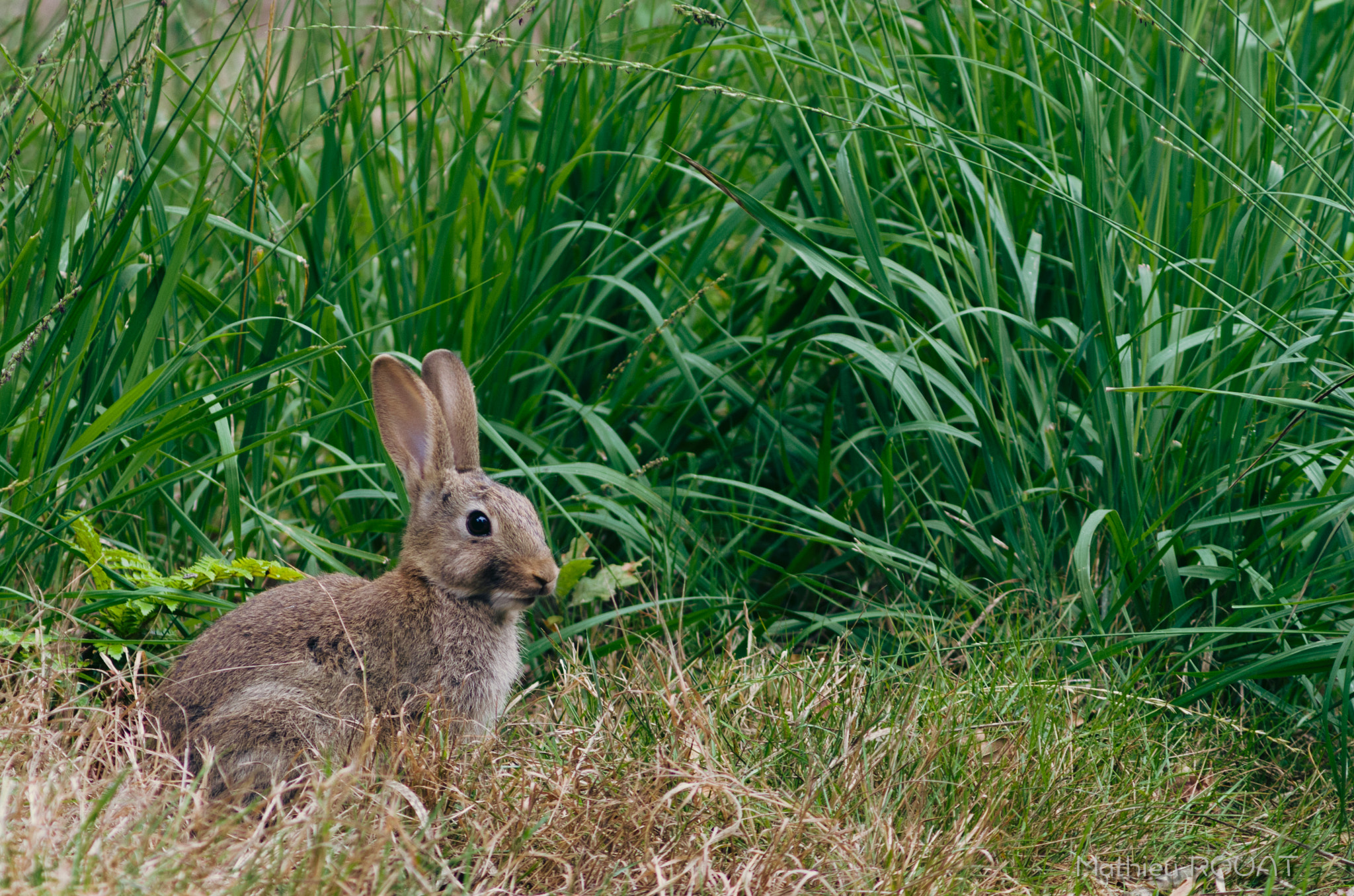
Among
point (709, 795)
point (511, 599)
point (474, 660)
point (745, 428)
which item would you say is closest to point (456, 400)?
point (511, 599)

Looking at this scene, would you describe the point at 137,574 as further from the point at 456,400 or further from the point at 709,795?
the point at 709,795

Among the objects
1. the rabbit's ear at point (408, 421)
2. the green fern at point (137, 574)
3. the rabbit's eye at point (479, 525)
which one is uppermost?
the rabbit's ear at point (408, 421)

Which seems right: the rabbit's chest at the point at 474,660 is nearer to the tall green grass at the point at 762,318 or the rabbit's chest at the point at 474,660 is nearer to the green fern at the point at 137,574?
the tall green grass at the point at 762,318

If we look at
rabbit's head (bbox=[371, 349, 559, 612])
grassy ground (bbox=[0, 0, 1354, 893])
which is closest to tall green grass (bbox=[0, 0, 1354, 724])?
grassy ground (bbox=[0, 0, 1354, 893])

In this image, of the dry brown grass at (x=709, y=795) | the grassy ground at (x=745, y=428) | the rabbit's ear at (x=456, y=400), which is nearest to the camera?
the dry brown grass at (x=709, y=795)

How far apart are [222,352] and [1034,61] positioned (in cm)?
248

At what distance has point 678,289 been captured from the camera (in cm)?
413

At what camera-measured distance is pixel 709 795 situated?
2611 millimetres

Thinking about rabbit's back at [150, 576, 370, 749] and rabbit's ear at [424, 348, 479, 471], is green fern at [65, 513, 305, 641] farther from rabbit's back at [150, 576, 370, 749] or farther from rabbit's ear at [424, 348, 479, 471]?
rabbit's ear at [424, 348, 479, 471]

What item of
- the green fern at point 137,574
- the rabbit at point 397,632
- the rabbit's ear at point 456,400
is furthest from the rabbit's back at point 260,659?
the rabbit's ear at point 456,400

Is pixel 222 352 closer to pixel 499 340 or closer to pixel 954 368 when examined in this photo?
pixel 499 340

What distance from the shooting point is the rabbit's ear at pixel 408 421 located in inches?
133

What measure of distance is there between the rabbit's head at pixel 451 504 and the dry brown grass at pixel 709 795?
35 centimetres

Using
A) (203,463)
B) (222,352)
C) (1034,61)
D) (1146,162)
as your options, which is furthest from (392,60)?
(1146,162)
